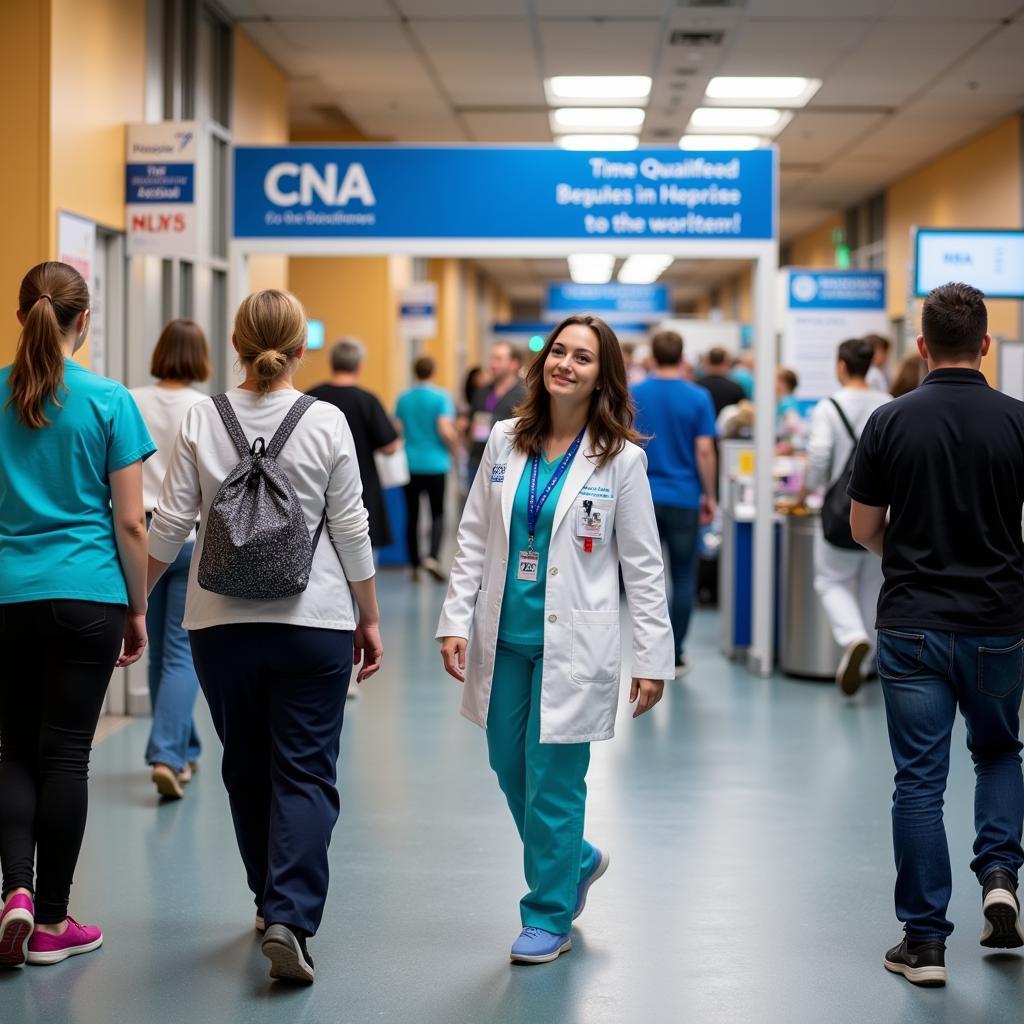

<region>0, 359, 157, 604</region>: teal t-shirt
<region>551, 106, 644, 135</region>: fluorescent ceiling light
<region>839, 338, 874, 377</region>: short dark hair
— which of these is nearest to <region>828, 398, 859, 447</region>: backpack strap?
<region>839, 338, 874, 377</region>: short dark hair

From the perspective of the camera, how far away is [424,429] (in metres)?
11.7

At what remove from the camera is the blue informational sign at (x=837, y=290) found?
43.2ft

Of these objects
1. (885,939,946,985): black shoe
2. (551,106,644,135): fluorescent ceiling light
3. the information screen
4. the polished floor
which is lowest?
the polished floor

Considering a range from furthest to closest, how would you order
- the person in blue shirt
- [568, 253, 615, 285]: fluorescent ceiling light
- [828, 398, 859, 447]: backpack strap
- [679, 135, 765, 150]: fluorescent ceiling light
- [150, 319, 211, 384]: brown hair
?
[568, 253, 615, 285]: fluorescent ceiling light → [679, 135, 765, 150]: fluorescent ceiling light → the person in blue shirt → [828, 398, 859, 447]: backpack strap → [150, 319, 211, 384]: brown hair

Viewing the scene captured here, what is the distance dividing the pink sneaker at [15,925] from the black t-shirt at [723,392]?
820 cm

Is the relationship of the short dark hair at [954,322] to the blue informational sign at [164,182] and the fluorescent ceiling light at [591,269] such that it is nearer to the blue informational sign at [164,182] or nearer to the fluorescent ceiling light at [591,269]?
the blue informational sign at [164,182]

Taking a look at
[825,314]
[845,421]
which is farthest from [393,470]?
[845,421]

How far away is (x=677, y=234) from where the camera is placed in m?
7.44

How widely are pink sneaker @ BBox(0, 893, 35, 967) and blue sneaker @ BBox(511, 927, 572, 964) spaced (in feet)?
3.56

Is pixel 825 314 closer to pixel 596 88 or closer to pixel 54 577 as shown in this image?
pixel 596 88

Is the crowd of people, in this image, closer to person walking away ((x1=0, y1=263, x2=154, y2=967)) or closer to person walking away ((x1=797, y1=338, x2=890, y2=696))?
person walking away ((x1=0, y1=263, x2=154, y2=967))

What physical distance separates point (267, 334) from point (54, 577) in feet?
2.33

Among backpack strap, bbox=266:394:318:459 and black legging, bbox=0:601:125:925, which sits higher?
backpack strap, bbox=266:394:318:459

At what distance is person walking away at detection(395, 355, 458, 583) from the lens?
1168 cm
